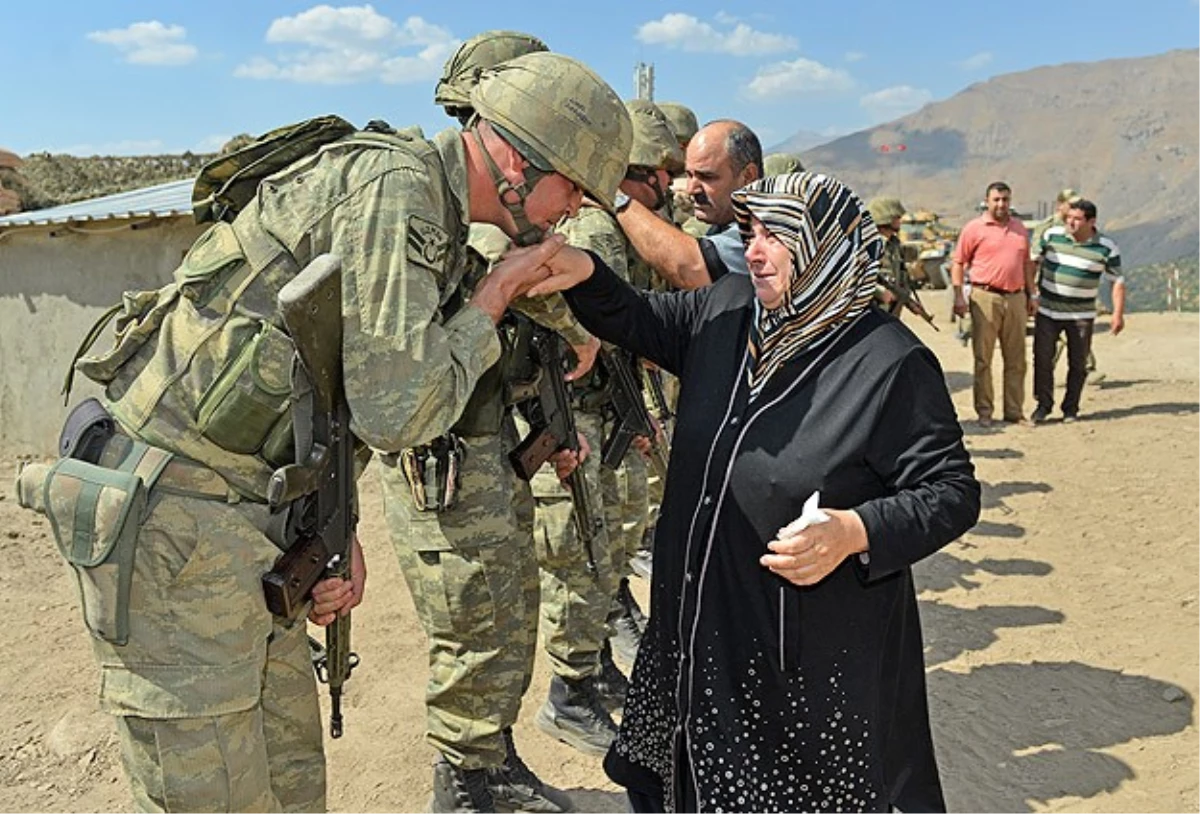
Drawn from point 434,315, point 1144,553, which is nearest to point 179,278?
point 434,315

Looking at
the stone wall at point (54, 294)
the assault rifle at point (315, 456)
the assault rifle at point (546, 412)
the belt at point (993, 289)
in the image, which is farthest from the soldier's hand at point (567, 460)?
the belt at point (993, 289)

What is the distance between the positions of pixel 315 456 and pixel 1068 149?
3923 inches

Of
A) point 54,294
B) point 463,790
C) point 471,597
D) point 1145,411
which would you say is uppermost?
point 54,294

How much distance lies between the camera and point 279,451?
225 cm

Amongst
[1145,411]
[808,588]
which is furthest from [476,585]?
[1145,411]

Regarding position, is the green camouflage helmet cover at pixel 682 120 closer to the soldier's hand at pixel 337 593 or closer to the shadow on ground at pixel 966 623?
the shadow on ground at pixel 966 623

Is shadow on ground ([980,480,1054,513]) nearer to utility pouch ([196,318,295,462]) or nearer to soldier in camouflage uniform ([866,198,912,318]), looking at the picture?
soldier in camouflage uniform ([866,198,912,318])

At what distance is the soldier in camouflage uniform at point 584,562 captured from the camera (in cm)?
409

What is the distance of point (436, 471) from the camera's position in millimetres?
3160

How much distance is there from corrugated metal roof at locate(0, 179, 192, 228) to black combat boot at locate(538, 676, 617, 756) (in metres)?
5.33

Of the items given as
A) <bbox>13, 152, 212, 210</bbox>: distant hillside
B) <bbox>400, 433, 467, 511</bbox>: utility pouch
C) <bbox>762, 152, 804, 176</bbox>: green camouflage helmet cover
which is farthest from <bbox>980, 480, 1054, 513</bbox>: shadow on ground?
<bbox>13, 152, 212, 210</bbox>: distant hillside

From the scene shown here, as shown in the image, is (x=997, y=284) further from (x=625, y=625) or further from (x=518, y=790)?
(x=518, y=790)

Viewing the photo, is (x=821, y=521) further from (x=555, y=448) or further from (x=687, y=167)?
(x=687, y=167)

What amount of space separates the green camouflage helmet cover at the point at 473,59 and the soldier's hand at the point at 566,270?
129 cm
